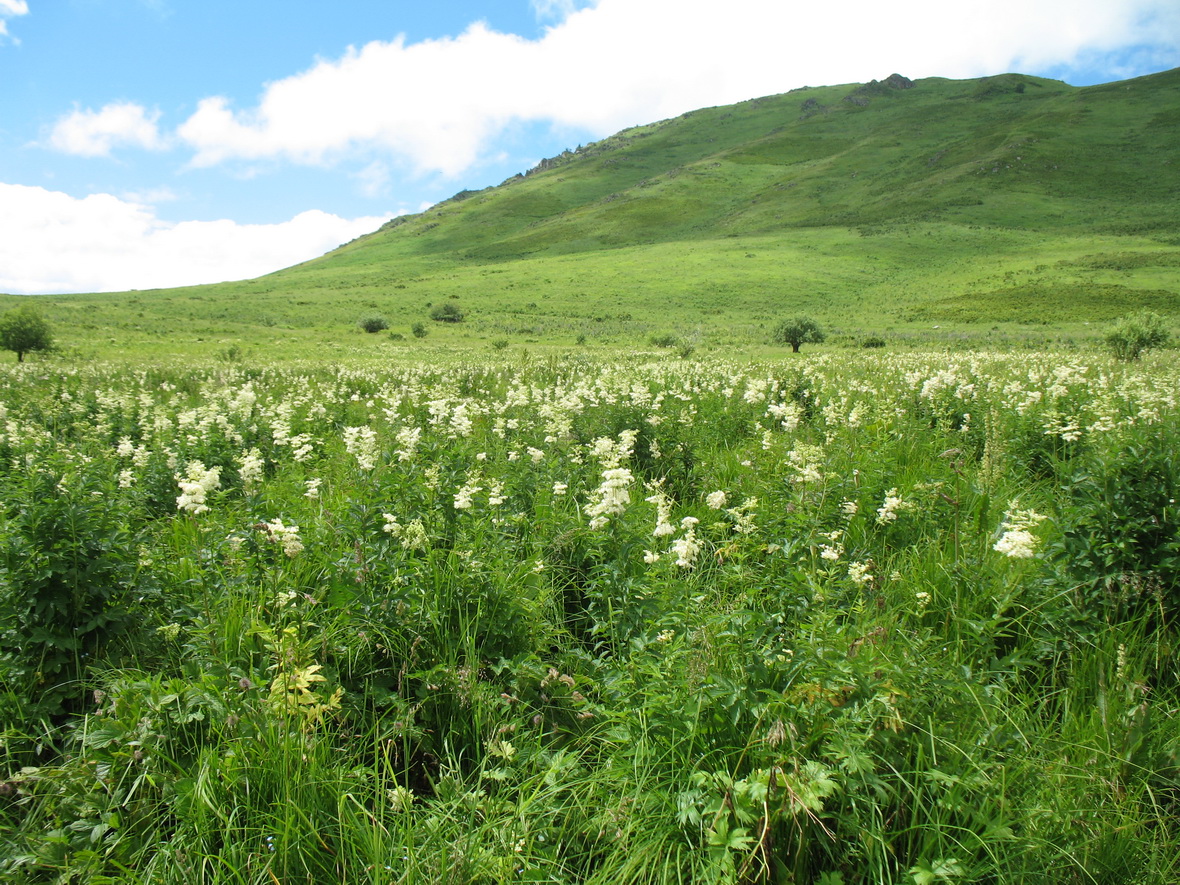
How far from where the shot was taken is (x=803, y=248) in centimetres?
8950

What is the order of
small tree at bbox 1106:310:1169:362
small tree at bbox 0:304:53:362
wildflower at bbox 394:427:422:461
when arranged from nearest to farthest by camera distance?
wildflower at bbox 394:427:422:461 < small tree at bbox 1106:310:1169:362 < small tree at bbox 0:304:53:362

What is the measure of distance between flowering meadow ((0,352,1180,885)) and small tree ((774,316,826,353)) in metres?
30.0

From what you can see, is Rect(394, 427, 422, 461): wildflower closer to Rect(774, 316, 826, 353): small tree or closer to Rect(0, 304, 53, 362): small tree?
Rect(0, 304, 53, 362): small tree

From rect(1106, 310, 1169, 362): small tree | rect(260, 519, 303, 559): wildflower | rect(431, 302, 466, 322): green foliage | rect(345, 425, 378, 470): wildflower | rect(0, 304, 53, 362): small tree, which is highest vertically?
rect(431, 302, 466, 322): green foliage

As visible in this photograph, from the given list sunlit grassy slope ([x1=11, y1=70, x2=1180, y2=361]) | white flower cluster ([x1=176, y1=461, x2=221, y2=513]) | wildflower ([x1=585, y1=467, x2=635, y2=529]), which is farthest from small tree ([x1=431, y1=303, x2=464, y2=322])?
wildflower ([x1=585, y1=467, x2=635, y2=529])

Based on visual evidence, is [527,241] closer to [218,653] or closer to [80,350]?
[80,350]

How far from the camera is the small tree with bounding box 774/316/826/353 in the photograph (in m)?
33.5

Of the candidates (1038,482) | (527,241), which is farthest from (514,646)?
(527,241)

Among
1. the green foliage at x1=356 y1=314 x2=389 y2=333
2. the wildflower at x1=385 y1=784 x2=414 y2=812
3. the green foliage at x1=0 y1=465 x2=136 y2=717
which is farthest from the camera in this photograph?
the green foliage at x1=356 y1=314 x2=389 y2=333

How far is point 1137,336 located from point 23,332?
45.3 meters

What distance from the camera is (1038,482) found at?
224 inches

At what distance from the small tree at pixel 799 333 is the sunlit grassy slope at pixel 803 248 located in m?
2.33

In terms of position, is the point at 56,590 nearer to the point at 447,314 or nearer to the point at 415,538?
the point at 415,538

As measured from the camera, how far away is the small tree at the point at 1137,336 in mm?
20391
